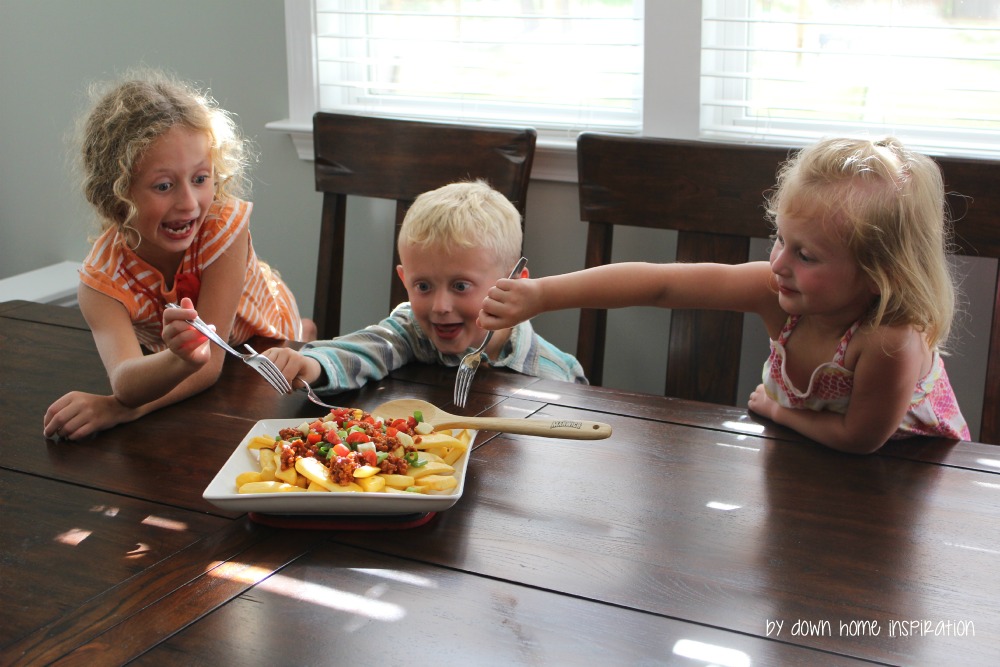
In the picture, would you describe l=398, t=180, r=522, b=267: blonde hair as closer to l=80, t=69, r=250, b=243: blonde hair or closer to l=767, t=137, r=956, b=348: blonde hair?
l=80, t=69, r=250, b=243: blonde hair

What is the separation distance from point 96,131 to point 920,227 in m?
1.18

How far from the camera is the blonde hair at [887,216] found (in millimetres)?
1185

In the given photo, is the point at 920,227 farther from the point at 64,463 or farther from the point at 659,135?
the point at 64,463

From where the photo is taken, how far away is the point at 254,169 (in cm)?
257

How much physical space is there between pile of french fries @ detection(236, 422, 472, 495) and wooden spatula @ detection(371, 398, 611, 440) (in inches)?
2.3

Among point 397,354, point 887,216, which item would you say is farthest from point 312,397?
point 887,216

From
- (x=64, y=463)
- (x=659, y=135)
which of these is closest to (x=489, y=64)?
(x=659, y=135)

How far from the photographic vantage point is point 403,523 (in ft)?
3.16

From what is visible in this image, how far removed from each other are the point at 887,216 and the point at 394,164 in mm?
1135

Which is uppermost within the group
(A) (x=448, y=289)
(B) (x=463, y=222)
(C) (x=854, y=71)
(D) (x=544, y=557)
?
(C) (x=854, y=71)

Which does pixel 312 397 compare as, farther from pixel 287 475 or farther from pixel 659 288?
pixel 659 288

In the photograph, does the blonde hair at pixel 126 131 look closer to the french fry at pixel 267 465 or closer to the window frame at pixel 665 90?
the french fry at pixel 267 465

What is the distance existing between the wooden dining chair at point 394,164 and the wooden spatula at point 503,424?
81 cm

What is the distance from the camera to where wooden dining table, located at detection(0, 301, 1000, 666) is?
2.56 feet
